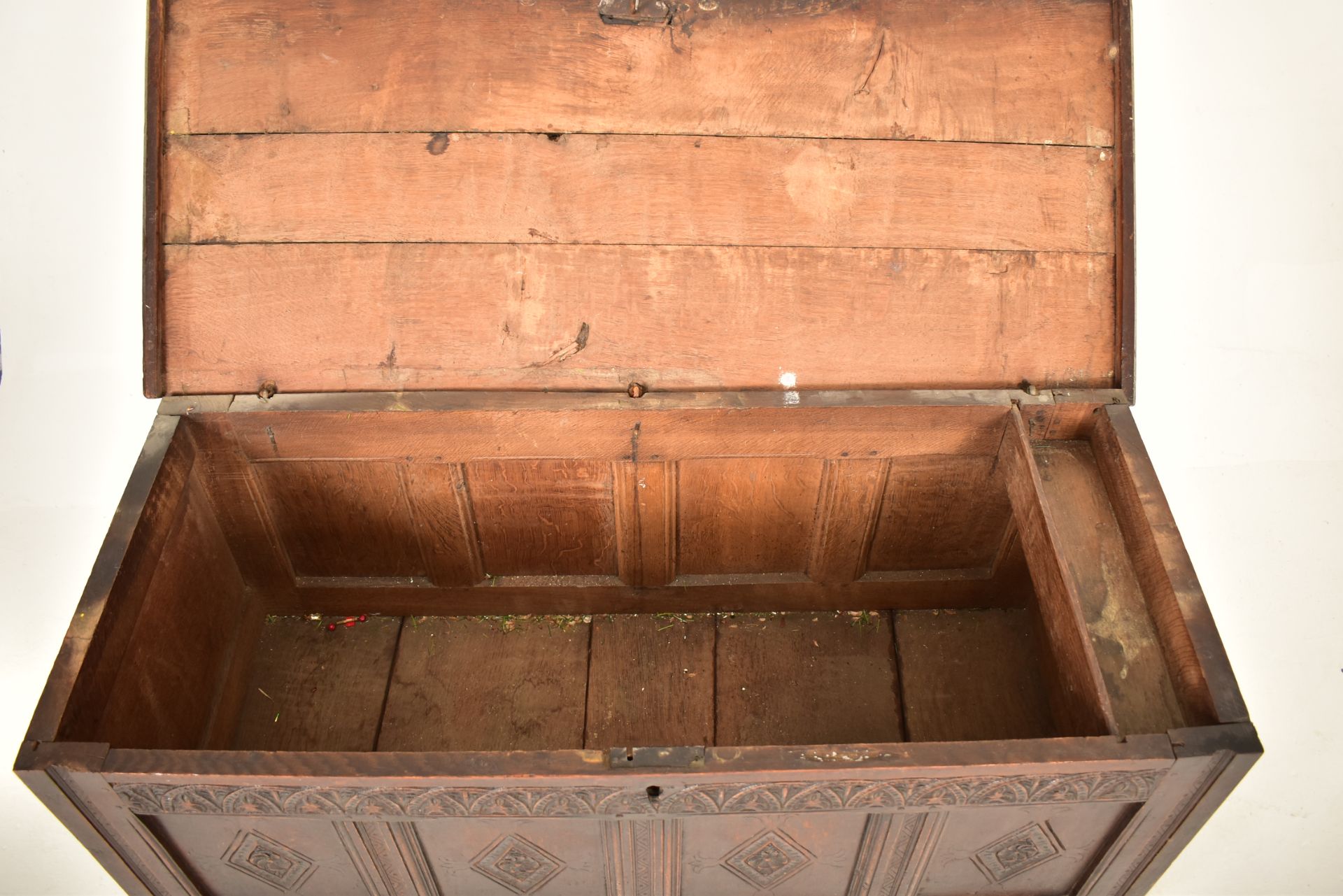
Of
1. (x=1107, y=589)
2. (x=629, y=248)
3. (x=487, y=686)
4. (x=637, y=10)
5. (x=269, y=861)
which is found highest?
(x=637, y=10)

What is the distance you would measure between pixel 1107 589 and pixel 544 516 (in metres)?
1.24

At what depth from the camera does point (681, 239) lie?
2201 mm

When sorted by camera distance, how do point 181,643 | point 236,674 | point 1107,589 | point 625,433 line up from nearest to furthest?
1. point 1107,589
2. point 181,643
3. point 625,433
4. point 236,674

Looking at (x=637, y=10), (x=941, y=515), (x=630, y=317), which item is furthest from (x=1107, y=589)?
(x=637, y=10)

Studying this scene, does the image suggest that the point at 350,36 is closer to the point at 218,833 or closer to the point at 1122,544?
the point at 218,833

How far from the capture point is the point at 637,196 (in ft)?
7.20

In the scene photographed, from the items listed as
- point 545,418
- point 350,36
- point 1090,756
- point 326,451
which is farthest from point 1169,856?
point 350,36

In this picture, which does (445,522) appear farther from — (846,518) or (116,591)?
(846,518)

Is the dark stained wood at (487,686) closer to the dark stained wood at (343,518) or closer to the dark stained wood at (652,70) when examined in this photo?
the dark stained wood at (343,518)

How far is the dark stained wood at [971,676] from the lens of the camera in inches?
93.2

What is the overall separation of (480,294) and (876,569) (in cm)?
119

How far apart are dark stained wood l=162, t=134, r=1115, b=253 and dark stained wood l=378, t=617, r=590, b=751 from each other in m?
0.99

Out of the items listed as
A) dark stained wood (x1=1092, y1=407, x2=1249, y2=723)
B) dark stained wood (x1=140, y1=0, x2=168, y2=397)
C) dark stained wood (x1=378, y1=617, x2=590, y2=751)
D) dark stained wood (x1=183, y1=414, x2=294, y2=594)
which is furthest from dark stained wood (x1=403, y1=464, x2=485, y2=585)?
dark stained wood (x1=1092, y1=407, x2=1249, y2=723)

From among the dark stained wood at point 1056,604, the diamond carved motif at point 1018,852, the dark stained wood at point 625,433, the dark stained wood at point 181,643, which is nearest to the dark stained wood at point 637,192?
the dark stained wood at point 625,433
